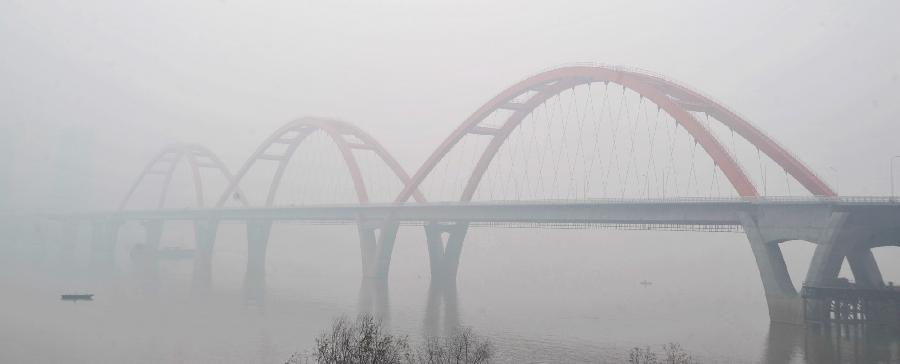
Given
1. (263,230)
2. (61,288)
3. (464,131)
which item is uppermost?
(464,131)

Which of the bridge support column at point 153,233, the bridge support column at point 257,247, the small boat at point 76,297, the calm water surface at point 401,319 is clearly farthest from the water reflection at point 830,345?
the bridge support column at point 153,233

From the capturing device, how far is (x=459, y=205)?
70.2 meters

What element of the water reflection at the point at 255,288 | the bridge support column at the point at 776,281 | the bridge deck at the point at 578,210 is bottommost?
the water reflection at the point at 255,288

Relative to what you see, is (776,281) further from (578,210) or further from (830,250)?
(578,210)

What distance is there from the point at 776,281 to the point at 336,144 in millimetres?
63500

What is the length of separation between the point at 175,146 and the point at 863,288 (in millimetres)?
127863

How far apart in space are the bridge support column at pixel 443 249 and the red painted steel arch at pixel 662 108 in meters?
7.61

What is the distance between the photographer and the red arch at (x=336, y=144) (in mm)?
88675

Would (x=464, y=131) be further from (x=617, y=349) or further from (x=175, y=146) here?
(x=175, y=146)

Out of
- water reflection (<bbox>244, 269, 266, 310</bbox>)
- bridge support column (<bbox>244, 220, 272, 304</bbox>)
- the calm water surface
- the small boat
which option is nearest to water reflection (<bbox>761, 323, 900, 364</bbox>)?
the calm water surface

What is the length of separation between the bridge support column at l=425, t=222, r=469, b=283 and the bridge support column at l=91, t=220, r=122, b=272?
8311cm

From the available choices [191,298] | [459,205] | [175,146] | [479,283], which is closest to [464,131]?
[459,205]

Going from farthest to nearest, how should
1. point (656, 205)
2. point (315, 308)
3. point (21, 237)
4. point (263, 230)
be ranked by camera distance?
1. point (21, 237)
2. point (263, 230)
3. point (315, 308)
4. point (656, 205)

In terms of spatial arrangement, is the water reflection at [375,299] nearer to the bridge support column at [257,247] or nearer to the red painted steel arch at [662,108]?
the red painted steel arch at [662,108]
